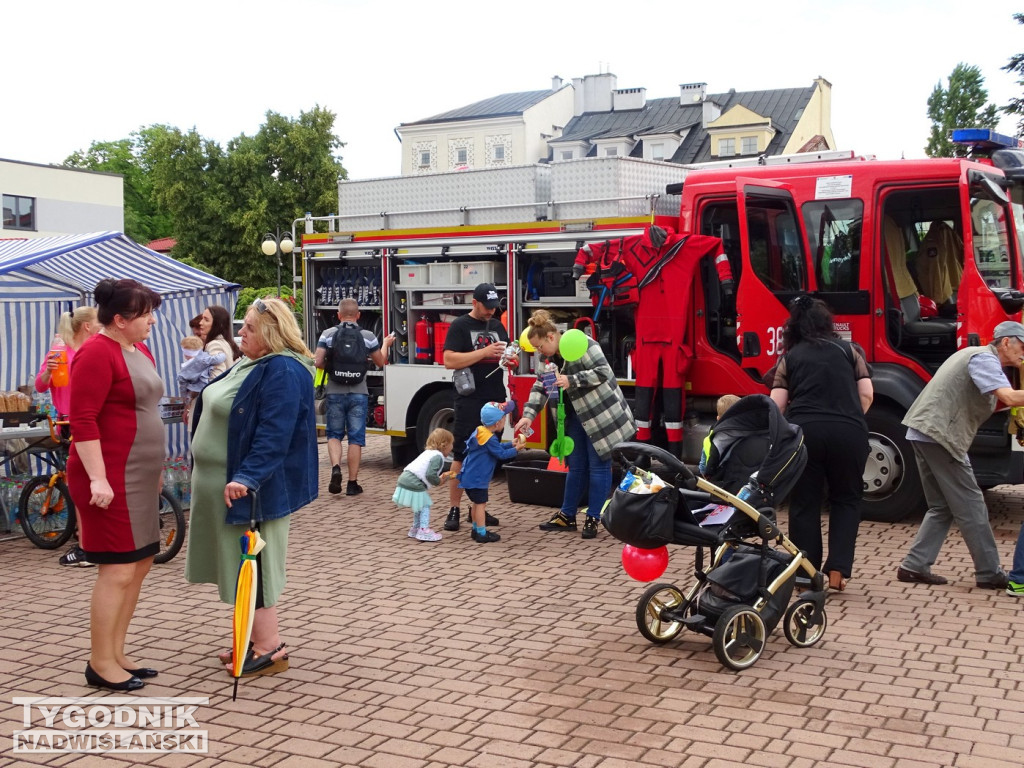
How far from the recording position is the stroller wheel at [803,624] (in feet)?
19.4

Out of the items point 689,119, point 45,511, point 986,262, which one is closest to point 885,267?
point 986,262

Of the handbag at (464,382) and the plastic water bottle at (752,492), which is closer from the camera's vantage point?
the plastic water bottle at (752,492)

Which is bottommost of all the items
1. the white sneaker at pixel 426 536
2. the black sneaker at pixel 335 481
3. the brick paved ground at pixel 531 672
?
the brick paved ground at pixel 531 672

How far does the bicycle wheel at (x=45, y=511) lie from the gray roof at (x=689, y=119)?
168ft

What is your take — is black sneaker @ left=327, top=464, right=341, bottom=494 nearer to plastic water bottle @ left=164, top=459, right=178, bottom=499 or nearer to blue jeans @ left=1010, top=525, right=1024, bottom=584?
plastic water bottle @ left=164, top=459, right=178, bottom=499

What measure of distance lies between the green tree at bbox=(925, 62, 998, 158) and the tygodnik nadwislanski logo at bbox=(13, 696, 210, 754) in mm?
41333

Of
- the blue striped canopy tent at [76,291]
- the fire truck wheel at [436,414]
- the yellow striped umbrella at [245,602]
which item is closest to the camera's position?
the yellow striped umbrella at [245,602]

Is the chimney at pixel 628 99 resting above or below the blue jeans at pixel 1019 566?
above

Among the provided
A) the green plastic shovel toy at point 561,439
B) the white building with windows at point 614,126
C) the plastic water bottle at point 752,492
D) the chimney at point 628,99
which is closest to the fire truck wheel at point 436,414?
the green plastic shovel toy at point 561,439

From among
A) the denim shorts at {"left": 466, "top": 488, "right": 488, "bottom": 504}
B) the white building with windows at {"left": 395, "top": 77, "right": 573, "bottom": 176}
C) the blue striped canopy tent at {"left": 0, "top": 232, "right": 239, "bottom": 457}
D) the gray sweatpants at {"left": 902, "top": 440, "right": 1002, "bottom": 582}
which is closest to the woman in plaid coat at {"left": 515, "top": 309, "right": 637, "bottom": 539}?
the denim shorts at {"left": 466, "top": 488, "right": 488, "bottom": 504}

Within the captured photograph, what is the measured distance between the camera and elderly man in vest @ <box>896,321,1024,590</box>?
703 centimetres

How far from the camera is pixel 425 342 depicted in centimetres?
1201

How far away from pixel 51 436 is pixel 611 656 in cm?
490

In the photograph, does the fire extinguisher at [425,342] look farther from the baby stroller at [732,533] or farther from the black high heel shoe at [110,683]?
the black high heel shoe at [110,683]
